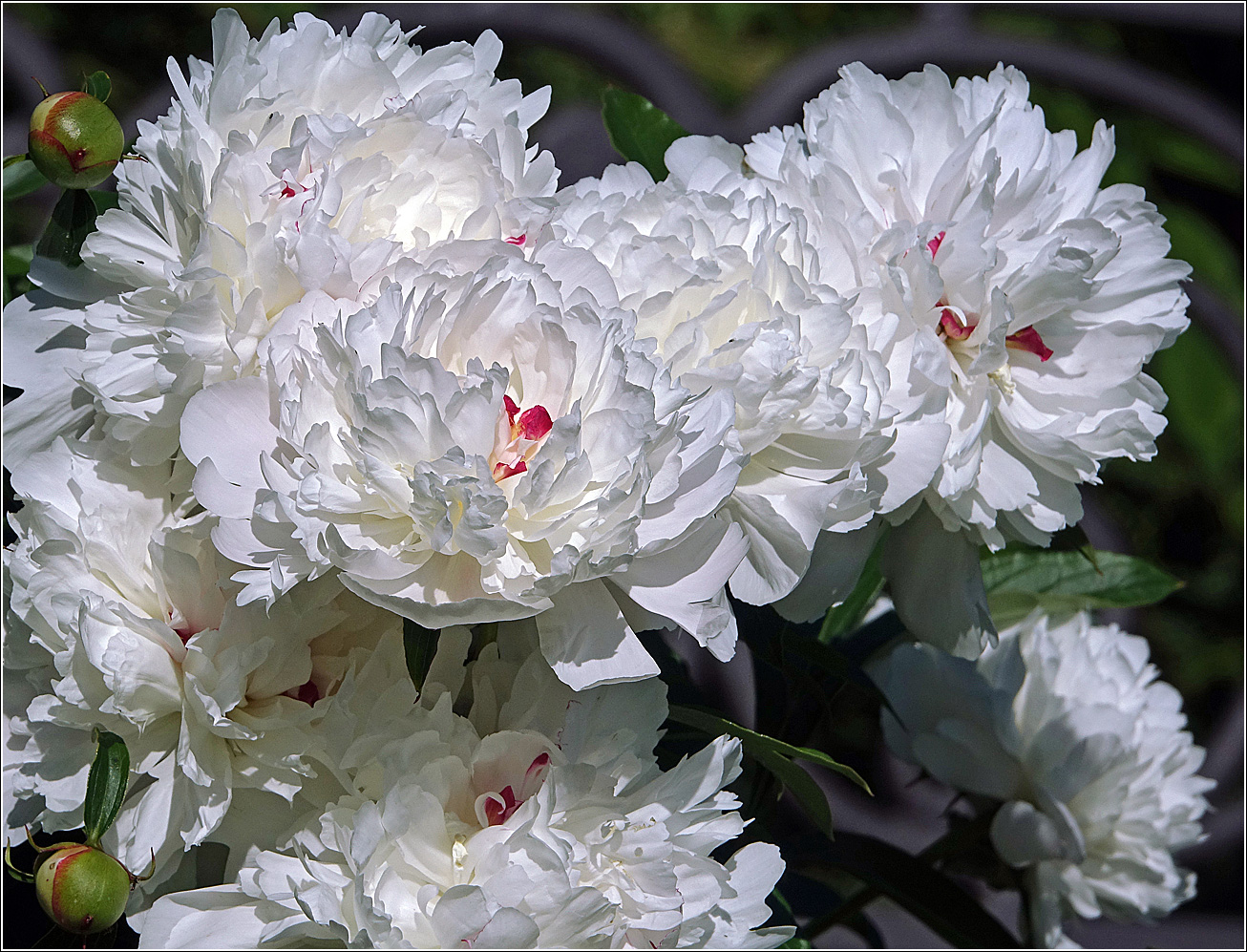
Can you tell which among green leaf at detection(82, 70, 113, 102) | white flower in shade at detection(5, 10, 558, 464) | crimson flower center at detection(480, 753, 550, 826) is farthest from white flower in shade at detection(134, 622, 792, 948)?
green leaf at detection(82, 70, 113, 102)

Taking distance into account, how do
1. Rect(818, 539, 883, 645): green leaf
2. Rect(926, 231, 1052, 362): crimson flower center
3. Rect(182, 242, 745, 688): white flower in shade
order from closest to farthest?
Rect(182, 242, 745, 688): white flower in shade → Rect(926, 231, 1052, 362): crimson flower center → Rect(818, 539, 883, 645): green leaf

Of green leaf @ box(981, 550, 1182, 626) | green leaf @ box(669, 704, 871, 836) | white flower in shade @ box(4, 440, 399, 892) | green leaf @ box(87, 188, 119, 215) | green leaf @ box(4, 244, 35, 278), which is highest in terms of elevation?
green leaf @ box(87, 188, 119, 215)

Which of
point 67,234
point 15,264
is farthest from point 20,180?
point 67,234

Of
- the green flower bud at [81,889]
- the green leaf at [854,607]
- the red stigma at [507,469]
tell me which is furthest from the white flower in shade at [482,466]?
the green leaf at [854,607]

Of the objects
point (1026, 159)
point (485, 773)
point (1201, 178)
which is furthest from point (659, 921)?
point (1201, 178)

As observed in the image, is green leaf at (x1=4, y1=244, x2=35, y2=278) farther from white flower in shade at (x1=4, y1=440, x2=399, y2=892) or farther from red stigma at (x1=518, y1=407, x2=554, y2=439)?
red stigma at (x1=518, y1=407, x2=554, y2=439)

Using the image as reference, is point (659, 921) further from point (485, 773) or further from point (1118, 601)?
point (1118, 601)

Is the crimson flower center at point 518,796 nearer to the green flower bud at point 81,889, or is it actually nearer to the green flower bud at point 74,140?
the green flower bud at point 81,889

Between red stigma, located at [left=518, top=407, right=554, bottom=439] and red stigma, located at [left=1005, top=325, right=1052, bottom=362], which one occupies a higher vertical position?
red stigma, located at [left=518, top=407, right=554, bottom=439]
